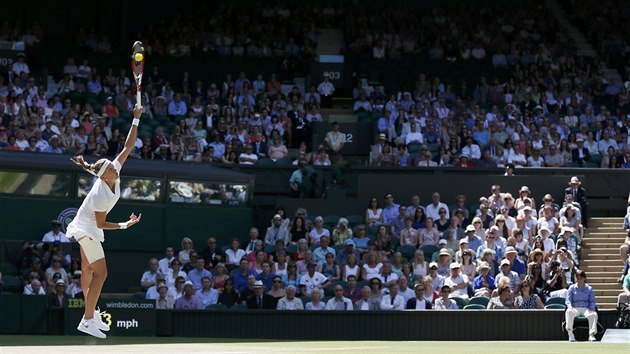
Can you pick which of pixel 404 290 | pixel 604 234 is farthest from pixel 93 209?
pixel 604 234

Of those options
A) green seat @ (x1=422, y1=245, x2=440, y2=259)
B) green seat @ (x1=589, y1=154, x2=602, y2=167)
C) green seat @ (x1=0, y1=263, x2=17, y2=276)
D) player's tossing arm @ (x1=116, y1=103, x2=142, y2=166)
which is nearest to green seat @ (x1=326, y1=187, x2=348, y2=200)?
green seat @ (x1=422, y1=245, x2=440, y2=259)

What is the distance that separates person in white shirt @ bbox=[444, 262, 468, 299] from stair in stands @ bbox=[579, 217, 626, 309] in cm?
305

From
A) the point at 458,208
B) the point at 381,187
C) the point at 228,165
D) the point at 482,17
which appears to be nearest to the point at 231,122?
the point at 228,165

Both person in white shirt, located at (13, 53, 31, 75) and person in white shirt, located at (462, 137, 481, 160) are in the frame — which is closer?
person in white shirt, located at (462, 137, 481, 160)

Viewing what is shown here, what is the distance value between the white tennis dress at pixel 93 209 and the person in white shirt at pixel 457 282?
11.0 m

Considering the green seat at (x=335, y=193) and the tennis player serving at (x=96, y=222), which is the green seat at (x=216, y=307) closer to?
the green seat at (x=335, y=193)

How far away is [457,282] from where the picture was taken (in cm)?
2250

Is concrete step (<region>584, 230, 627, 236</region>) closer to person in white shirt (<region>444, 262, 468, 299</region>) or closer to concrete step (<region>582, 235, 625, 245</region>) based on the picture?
concrete step (<region>582, 235, 625, 245</region>)

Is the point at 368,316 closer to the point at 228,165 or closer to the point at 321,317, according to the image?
the point at 321,317

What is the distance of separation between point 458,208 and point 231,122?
22.6ft

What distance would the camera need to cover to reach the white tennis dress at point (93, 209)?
12336mm

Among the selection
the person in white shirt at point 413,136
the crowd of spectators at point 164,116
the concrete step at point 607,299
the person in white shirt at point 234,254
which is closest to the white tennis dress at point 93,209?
the person in white shirt at point 234,254

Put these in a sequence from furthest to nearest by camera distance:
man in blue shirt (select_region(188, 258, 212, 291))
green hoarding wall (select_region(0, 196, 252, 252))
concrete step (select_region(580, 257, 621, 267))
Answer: concrete step (select_region(580, 257, 621, 267)), green hoarding wall (select_region(0, 196, 252, 252)), man in blue shirt (select_region(188, 258, 212, 291))

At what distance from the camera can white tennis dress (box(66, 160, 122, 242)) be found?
1234 cm
